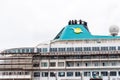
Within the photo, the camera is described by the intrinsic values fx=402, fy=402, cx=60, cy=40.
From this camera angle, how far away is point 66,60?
5906 cm

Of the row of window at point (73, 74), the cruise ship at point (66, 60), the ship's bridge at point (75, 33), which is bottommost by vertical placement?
the row of window at point (73, 74)

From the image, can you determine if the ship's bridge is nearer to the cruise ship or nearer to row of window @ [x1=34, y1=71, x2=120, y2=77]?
the cruise ship

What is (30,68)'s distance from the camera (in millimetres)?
58562

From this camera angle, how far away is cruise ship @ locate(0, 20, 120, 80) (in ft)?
192

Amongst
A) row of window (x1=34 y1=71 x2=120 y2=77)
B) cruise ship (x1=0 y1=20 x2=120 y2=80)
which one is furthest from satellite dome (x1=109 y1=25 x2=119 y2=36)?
row of window (x1=34 y1=71 x2=120 y2=77)

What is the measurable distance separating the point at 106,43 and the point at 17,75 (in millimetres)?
13852

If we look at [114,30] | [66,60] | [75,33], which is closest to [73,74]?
[66,60]

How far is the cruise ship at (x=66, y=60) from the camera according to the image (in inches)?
2299

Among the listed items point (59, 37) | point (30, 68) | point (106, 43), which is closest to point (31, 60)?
point (30, 68)

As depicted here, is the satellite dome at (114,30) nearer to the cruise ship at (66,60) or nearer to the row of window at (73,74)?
the cruise ship at (66,60)

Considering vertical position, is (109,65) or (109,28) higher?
(109,28)

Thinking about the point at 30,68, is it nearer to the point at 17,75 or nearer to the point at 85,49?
the point at 17,75

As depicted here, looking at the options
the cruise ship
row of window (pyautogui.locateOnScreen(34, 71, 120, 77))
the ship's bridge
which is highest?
the ship's bridge

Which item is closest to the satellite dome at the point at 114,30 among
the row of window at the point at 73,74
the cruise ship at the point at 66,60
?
the cruise ship at the point at 66,60
